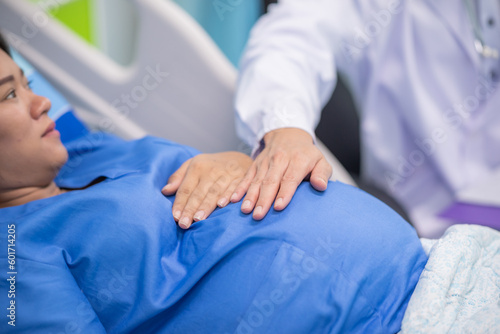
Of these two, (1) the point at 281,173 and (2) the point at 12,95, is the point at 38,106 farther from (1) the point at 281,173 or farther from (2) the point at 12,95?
(1) the point at 281,173

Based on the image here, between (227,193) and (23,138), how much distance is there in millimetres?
402

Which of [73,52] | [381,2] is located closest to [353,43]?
[381,2]

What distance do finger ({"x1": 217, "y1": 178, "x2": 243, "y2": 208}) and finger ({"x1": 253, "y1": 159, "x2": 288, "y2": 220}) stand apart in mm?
66

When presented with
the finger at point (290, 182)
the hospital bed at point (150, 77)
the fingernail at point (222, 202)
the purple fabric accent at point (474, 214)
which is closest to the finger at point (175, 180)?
the fingernail at point (222, 202)

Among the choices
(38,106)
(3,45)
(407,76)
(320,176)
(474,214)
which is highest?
(3,45)

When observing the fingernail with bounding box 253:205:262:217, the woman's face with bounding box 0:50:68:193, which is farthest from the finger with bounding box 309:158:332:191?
the woman's face with bounding box 0:50:68:193

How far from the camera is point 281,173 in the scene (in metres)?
0.95

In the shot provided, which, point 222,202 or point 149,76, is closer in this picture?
point 222,202

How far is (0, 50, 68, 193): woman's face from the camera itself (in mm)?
939

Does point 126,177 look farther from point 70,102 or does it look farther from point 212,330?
point 70,102

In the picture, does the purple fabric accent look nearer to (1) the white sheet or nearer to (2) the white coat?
(2) the white coat

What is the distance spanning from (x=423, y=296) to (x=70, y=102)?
1.08 metres

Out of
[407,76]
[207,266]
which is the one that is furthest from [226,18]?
[207,266]

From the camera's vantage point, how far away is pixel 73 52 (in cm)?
137
